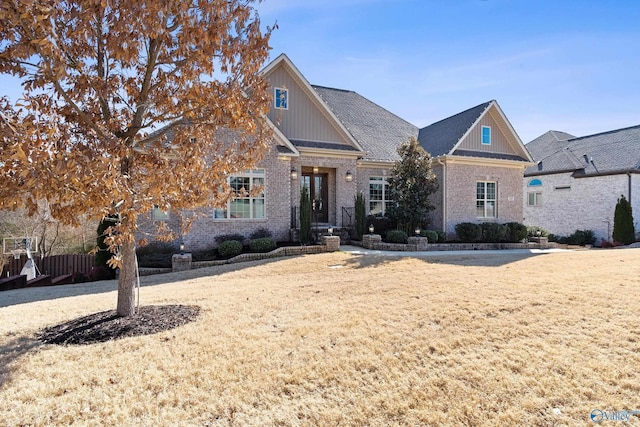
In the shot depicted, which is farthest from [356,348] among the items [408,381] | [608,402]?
[608,402]

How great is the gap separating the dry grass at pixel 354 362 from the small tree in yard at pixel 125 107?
63.1 inches

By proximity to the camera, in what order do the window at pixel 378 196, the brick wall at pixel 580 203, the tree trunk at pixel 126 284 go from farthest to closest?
the brick wall at pixel 580 203
the window at pixel 378 196
the tree trunk at pixel 126 284

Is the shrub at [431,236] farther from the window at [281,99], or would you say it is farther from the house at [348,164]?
the window at [281,99]

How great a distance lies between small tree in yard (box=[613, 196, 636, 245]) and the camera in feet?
62.1

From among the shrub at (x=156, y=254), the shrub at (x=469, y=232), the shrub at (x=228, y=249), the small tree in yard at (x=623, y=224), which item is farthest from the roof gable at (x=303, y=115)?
the small tree in yard at (x=623, y=224)

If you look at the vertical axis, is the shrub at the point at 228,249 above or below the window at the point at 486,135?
below

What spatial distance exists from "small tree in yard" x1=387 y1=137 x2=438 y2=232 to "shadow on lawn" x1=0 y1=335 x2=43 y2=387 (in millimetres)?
13468

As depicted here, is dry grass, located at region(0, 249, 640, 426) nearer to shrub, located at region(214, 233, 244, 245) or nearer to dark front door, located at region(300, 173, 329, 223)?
shrub, located at region(214, 233, 244, 245)

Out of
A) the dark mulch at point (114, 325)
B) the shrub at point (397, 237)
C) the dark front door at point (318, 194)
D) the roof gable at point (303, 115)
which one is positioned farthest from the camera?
the dark front door at point (318, 194)

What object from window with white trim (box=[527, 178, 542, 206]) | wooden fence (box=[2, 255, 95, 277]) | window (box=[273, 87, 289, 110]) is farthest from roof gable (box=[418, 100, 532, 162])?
wooden fence (box=[2, 255, 95, 277])

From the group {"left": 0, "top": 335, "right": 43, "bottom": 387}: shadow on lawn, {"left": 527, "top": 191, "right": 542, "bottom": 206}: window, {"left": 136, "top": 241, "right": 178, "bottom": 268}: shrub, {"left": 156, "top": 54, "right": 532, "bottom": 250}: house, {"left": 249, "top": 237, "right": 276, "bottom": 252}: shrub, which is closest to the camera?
{"left": 0, "top": 335, "right": 43, "bottom": 387}: shadow on lawn

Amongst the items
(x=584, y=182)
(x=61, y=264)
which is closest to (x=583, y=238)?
(x=584, y=182)

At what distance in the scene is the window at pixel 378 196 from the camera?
17.5 meters

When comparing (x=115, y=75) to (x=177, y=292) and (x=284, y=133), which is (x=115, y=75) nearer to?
(x=177, y=292)
